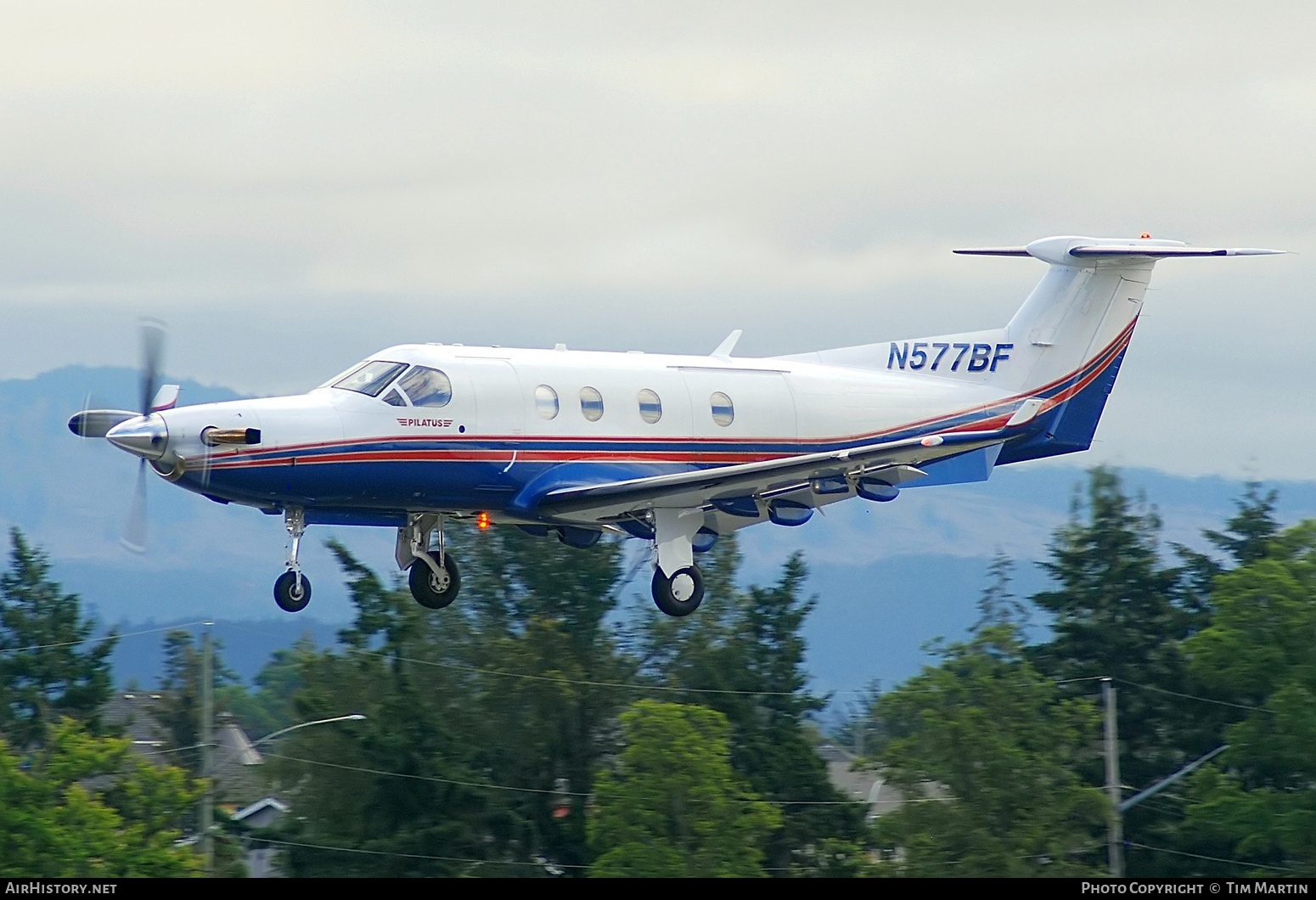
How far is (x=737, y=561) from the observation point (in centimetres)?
6344

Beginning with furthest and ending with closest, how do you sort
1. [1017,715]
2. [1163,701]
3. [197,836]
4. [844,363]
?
[1163,701], [197,836], [1017,715], [844,363]

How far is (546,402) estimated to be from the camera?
85.2ft

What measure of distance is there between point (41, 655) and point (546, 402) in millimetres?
40922

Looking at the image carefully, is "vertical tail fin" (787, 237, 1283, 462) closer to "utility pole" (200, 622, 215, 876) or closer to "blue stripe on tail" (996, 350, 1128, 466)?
"blue stripe on tail" (996, 350, 1128, 466)

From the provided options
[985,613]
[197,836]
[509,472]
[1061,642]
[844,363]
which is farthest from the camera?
[985,613]

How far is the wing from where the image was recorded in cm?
2562

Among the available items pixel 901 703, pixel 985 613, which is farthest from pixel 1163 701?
pixel 985 613

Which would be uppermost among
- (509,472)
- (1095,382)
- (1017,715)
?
Result: (1095,382)

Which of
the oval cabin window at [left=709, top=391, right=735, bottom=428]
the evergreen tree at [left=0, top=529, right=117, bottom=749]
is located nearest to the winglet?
the oval cabin window at [left=709, top=391, right=735, bottom=428]

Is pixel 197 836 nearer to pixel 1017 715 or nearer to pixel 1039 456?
pixel 1017 715

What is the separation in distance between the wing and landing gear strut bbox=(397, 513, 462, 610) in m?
2.36

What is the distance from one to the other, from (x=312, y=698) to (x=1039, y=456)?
24.1 metres

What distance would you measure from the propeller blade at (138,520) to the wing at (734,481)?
17.2ft
